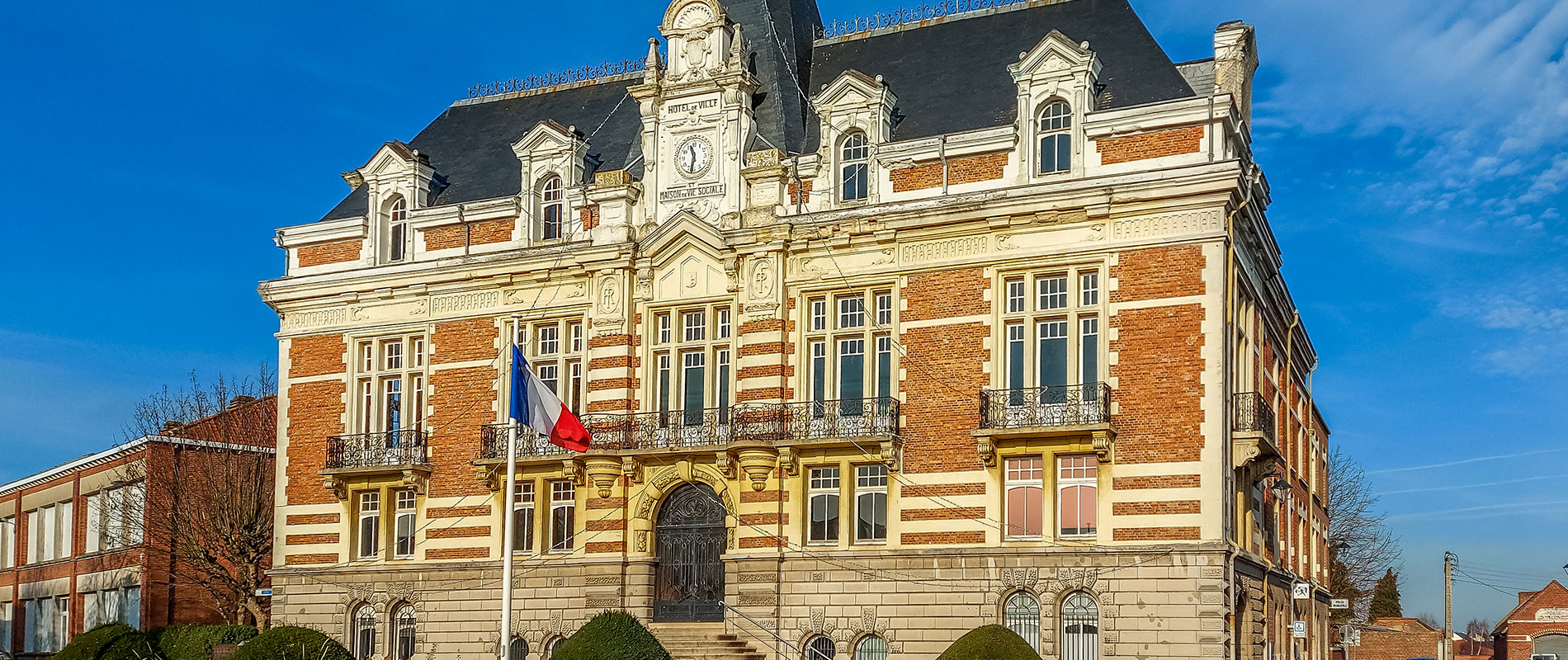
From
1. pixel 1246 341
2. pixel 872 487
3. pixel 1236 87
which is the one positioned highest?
pixel 1236 87

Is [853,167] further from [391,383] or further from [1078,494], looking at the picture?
[391,383]

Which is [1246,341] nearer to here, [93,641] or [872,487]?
[872,487]

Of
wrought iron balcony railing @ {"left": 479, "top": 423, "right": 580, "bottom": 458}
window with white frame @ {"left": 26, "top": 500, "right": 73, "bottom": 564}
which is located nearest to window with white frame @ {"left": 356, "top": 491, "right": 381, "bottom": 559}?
wrought iron balcony railing @ {"left": 479, "top": 423, "right": 580, "bottom": 458}

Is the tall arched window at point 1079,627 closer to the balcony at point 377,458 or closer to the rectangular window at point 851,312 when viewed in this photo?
the rectangular window at point 851,312

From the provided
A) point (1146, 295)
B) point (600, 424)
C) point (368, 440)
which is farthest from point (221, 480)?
point (1146, 295)

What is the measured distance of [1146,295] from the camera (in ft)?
102

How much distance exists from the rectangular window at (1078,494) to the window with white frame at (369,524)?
55.1 ft

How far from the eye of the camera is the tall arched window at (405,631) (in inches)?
1490

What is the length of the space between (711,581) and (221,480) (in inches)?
746

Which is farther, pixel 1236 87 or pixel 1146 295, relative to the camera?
pixel 1236 87

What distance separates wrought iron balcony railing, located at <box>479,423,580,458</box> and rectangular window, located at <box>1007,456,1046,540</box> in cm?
1056

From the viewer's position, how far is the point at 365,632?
3853 cm

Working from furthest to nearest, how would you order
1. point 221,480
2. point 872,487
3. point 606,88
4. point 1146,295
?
point 221,480 → point 606,88 → point 872,487 → point 1146,295

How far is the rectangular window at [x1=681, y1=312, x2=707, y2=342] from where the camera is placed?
36094 mm
